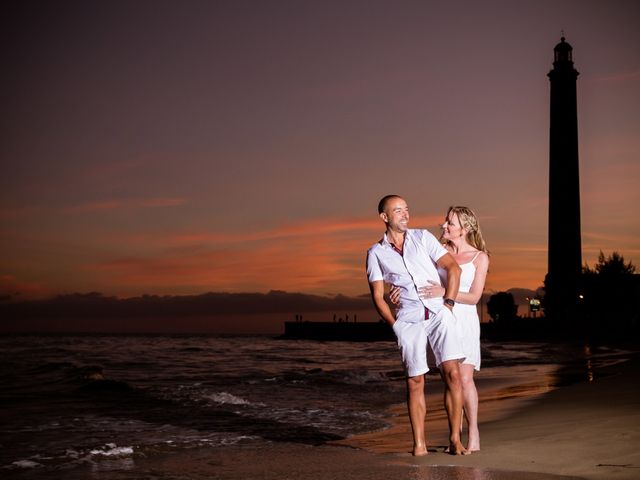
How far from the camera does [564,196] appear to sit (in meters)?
61.4

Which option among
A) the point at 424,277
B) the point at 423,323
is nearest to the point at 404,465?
the point at 423,323

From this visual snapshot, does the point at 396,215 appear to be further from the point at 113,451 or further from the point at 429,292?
the point at 113,451

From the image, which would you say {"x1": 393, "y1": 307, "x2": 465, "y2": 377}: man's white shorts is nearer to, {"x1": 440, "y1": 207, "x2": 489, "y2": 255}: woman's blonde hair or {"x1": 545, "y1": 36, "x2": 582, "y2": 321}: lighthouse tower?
{"x1": 440, "y1": 207, "x2": 489, "y2": 255}: woman's blonde hair

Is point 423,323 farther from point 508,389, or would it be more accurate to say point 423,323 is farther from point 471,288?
point 508,389

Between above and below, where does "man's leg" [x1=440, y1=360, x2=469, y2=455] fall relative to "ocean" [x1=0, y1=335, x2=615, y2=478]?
above

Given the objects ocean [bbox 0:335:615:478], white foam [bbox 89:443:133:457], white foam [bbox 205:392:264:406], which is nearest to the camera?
white foam [bbox 89:443:133:457]

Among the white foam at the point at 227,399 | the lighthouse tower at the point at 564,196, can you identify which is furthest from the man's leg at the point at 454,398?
the lighthouse tower at the point at 564,196

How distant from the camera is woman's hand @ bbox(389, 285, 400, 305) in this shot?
5.75 metres

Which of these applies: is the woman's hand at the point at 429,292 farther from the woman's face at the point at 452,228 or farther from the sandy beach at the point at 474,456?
the sandy beach at the point at 474,456

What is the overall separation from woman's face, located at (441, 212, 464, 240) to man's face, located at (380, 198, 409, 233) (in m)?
0.47

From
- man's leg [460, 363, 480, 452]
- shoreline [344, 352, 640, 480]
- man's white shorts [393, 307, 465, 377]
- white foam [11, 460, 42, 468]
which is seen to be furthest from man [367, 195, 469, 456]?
white foam [11, 460, 42, 468]

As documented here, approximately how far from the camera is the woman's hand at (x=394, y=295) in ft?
18.9

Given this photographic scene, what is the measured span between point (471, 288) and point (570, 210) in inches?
2317

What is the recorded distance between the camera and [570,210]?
2418 inches
